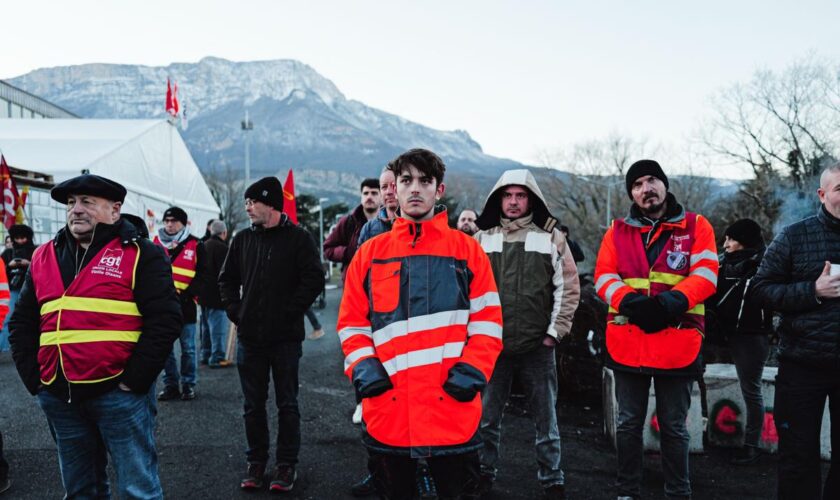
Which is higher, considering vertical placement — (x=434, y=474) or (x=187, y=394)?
(x=434, y=474)

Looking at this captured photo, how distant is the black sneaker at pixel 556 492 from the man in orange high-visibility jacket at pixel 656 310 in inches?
18.1

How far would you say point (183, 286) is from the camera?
7207 millimetres

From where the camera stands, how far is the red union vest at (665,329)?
143 inches

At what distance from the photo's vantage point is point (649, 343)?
12.0 feet

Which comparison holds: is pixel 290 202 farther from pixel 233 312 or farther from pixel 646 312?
pixel 646 312

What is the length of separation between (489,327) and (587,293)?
454 centimetres

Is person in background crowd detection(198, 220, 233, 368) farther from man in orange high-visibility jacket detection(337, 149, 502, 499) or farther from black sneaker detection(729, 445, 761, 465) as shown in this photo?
black sneaker detection(729, 445, 761, 465)

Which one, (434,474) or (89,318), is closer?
(434,474)

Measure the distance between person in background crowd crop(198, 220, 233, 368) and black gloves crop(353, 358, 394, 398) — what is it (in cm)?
547

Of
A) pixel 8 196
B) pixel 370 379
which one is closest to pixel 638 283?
pixel 370 379

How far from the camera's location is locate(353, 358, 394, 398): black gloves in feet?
8.54

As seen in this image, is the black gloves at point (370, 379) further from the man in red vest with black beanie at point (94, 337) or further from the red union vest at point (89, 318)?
the red union vest at point (89, 318)

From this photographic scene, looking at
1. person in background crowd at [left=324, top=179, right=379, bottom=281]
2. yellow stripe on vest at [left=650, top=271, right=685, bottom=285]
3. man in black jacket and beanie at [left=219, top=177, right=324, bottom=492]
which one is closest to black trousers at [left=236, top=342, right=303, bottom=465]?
man in black jacket and beanie at [left=219, top=177, right=324, bottom=492]

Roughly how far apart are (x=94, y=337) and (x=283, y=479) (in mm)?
1880
